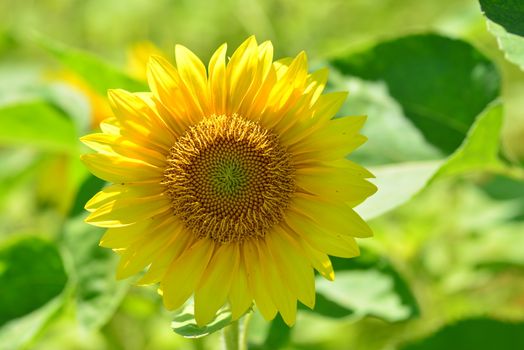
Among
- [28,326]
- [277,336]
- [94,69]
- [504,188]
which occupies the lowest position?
[28,326]

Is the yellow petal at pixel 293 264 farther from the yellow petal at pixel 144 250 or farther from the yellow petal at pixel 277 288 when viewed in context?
the yellow petal at pixel 144 250

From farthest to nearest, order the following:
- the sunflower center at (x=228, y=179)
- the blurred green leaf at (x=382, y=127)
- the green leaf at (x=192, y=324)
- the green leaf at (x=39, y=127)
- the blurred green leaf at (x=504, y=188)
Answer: the blurred green leaf at (x=504, y=188) → the green leaf at (x=39, y=127) → the blurred green leaf at (x=382, y=127) → the sunflower center at (x=228, y=179) → the green leaf at (x=192, y=324)

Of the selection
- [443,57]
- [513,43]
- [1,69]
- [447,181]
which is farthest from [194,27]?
[513,43]

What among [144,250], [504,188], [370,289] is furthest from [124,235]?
[504,188]

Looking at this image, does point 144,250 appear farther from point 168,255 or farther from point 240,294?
point 240,294

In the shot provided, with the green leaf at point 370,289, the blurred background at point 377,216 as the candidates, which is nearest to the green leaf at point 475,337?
the blurred background at point 377,216

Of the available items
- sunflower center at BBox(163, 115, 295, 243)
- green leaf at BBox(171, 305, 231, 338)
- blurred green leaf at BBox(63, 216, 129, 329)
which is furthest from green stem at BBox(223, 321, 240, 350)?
blurred green leaf at BBox(63, 216, 129, 329)
